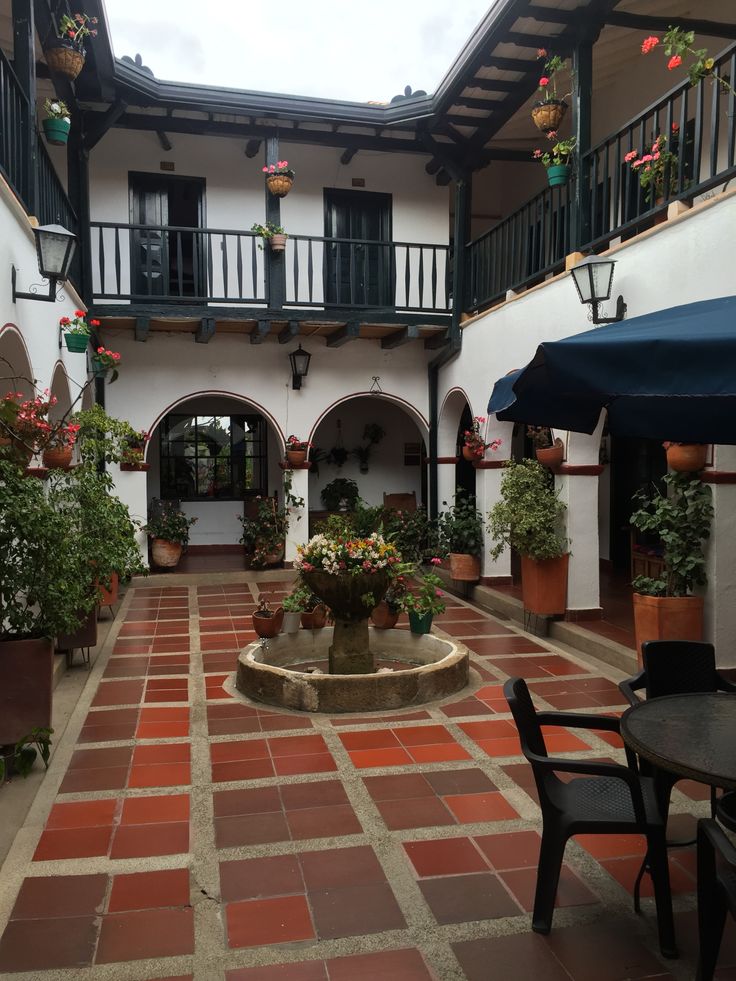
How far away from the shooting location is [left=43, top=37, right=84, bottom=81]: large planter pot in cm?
776

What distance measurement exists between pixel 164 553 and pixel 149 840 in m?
8.22

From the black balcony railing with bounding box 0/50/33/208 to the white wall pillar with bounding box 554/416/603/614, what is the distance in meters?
5.49

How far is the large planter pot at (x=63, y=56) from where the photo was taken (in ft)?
25.5

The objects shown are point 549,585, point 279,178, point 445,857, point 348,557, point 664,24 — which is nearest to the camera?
point 445,857

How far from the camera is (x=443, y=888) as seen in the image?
10.9 ft

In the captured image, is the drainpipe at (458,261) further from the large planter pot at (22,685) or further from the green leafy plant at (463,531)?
the large planter pot at (22,685)

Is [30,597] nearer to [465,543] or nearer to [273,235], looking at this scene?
[465,543]

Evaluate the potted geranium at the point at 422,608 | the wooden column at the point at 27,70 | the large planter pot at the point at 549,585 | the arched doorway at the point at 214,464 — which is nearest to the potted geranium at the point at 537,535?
the large planter pot at the point at 549,585

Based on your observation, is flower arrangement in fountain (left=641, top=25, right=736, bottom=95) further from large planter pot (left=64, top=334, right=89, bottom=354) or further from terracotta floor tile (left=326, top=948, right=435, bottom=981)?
large planter pot (left=64, top=334, right=89, bottom=354)

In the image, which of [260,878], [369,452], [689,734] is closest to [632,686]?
[689,734]

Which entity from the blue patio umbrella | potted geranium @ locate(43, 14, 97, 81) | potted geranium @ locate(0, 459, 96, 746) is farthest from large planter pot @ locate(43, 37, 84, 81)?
the blue patio umbrella

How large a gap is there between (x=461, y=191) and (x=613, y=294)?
17.3ft

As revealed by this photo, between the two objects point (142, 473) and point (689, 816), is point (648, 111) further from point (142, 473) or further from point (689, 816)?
point (142, 473)

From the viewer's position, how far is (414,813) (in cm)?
405
